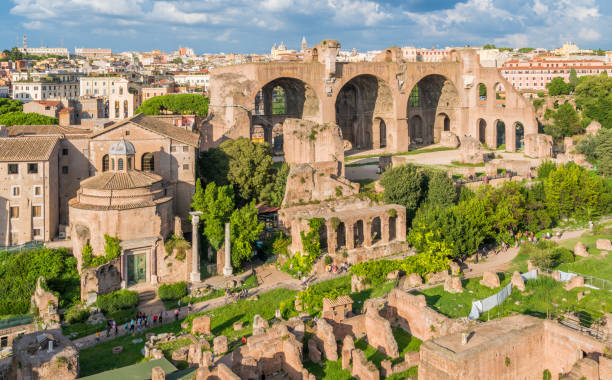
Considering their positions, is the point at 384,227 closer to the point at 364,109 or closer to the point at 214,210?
the point at 214,210

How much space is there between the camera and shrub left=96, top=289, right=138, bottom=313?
25.2 m

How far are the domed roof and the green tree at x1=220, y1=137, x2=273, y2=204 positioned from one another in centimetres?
656

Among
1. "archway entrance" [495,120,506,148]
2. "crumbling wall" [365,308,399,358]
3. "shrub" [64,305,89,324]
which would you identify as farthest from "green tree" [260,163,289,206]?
"archway entrance" [495,120,506,148]

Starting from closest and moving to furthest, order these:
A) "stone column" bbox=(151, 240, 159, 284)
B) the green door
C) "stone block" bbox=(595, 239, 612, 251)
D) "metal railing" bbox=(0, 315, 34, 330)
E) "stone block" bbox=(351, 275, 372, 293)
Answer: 1. "metal railing" bbox=(0, 315, 34, 330)
2. "stone block" bbox=(351, 275, 372, 293)
3. the green door
4. "stone column" bbox=(151, 240, 159, 284)
5. "stone block" bbox=(595, 239, 612, 251)

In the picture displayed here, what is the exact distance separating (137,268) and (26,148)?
820 centimetres

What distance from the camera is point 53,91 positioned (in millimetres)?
88625

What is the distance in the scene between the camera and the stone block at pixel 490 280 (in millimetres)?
25250

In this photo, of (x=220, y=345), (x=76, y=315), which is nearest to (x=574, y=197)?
(x=220, y=345)

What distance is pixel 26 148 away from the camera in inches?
1164

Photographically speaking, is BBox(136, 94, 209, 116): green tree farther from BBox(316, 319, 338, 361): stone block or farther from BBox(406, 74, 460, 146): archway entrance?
BBox(316, 319, 338, 361): stone block

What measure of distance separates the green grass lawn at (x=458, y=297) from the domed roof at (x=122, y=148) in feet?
48.4

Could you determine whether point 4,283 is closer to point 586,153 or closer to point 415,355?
point 415,355

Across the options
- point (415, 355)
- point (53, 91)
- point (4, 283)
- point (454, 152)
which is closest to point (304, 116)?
point (454, 152)

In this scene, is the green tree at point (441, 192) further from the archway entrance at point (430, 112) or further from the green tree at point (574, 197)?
the archway entrance at point (430, 112)
